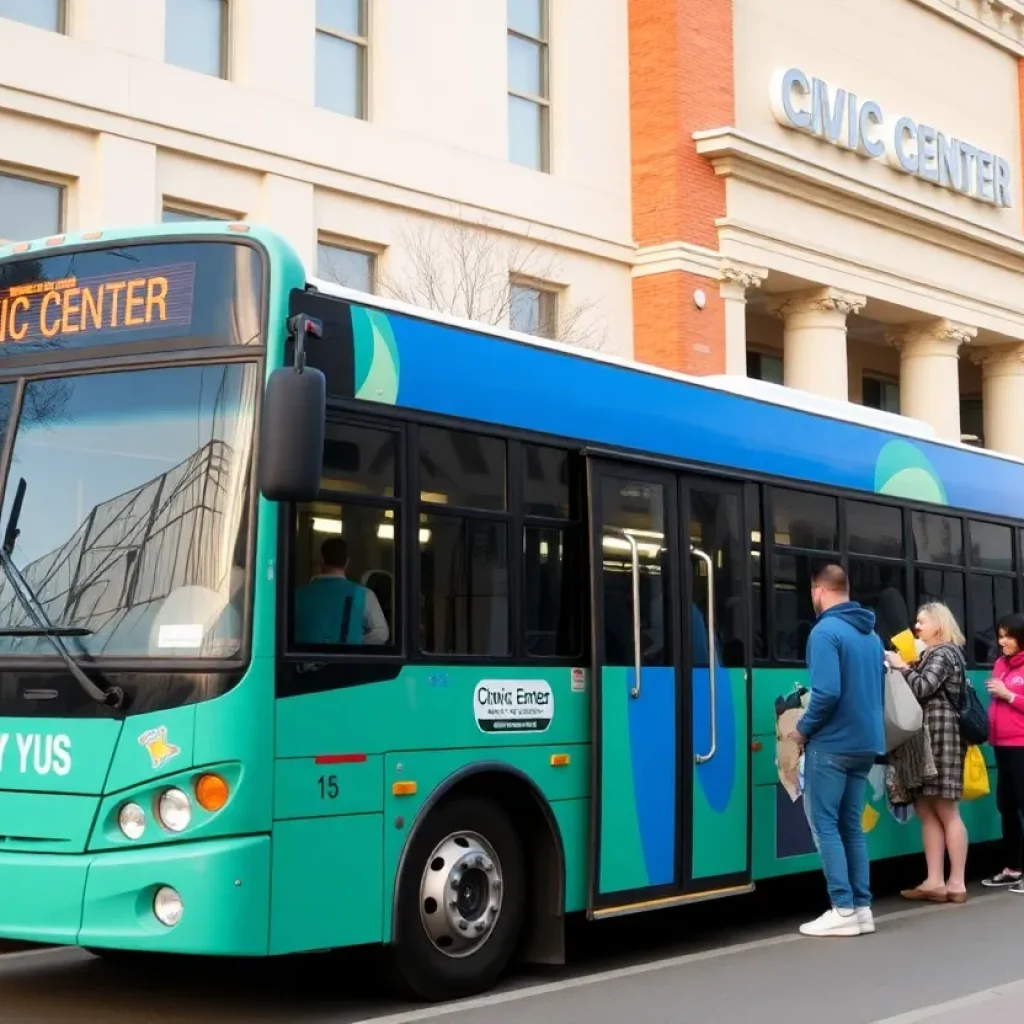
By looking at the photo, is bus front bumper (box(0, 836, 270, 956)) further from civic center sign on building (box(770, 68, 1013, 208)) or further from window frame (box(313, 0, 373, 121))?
civic center sign on building (box(770, 68, 1013, 208))

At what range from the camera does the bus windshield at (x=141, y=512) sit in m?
6.64

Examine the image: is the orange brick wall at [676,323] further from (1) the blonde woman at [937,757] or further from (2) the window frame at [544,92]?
(1) the blonde woman at [937,757]

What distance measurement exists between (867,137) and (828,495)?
756 inches

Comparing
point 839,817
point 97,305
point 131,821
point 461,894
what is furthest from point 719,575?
point 131,821

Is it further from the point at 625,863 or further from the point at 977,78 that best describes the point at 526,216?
the point at 625,863

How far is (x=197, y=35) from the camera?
65.2ft

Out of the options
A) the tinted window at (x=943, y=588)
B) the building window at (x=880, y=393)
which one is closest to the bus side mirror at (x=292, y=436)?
the tinted window at (x=943, y=588)

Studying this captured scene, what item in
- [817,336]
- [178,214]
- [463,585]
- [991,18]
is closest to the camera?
[463,585]

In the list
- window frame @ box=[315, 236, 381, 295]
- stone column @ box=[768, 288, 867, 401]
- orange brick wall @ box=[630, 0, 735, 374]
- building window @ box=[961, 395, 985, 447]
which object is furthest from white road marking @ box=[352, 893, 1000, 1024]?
building window @ box=[961, 395, 985, 447]

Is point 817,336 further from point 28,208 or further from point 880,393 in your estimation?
point 28,208

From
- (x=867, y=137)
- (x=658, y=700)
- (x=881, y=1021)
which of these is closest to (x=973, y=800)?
(x=658, y=700)

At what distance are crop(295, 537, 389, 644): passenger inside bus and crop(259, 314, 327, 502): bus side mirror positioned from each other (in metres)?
0.55

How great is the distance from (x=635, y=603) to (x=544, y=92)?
55.1 ft

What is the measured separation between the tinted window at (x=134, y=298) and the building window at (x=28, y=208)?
1081 cm
